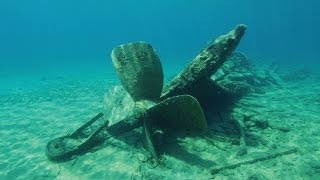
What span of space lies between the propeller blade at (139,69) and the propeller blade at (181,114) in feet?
3.02

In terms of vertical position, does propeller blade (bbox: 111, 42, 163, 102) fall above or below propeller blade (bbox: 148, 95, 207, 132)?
above

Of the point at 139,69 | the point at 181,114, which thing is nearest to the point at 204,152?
the point at 181,114

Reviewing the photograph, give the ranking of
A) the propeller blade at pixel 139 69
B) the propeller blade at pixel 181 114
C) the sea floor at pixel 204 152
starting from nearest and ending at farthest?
the propeller blade at pixel 181 114, the sea floor at pixel 204 152, the propeller blade at pixel 139 69

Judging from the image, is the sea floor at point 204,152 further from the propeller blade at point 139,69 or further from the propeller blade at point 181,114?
the propeller blade at point 139,69

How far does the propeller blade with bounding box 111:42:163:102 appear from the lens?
8.75 metres

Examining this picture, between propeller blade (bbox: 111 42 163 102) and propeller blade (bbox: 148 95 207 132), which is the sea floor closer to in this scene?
propeller blade (bbox: 148 95 207 132)

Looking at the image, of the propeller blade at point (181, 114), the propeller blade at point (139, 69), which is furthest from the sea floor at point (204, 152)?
the propeller blade at point (139, 69)

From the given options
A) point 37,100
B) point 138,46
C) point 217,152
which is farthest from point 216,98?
point 37,100

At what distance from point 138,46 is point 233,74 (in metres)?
10.1

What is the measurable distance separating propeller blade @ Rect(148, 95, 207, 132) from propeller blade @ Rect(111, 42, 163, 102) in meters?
0.92

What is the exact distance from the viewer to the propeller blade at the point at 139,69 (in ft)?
28.7

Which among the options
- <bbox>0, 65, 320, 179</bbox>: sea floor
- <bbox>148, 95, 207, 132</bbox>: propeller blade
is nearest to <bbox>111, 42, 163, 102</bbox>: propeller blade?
<bbox>148, 95, 207, 132</bbox>: propeller blade

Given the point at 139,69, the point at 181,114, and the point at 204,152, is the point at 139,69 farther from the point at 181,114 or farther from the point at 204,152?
the point at 204,152

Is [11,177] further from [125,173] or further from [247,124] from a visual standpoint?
[247,124]
